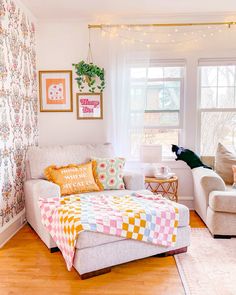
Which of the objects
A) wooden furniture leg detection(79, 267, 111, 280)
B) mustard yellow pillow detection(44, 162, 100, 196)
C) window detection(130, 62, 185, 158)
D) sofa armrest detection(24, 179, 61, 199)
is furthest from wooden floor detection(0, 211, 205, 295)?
window detection(130, 62, 185, 158)

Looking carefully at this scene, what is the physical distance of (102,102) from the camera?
3781mm

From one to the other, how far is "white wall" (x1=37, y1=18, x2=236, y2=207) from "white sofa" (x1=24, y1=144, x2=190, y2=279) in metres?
0.44

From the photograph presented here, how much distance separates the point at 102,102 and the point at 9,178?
5.05 ft

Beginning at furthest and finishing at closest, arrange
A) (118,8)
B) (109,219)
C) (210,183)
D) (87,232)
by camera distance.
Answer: (118,8)
(210,183)
(109,219)
(87,232)

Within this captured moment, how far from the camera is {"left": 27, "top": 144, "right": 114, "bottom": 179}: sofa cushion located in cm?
310

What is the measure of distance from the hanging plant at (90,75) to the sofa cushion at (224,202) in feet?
6.46

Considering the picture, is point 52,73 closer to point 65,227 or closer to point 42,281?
point 65,227

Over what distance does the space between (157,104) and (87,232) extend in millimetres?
2248

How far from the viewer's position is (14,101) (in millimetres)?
3047

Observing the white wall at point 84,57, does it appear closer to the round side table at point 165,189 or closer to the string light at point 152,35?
the string light at point 152,35

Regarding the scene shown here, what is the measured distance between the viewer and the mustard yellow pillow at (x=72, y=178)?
292 centimetres

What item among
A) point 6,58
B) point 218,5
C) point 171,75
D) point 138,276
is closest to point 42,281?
point 138,276

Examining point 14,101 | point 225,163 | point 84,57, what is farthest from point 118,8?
point 225,163

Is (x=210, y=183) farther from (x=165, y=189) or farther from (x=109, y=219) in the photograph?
(x=109, y=219)
